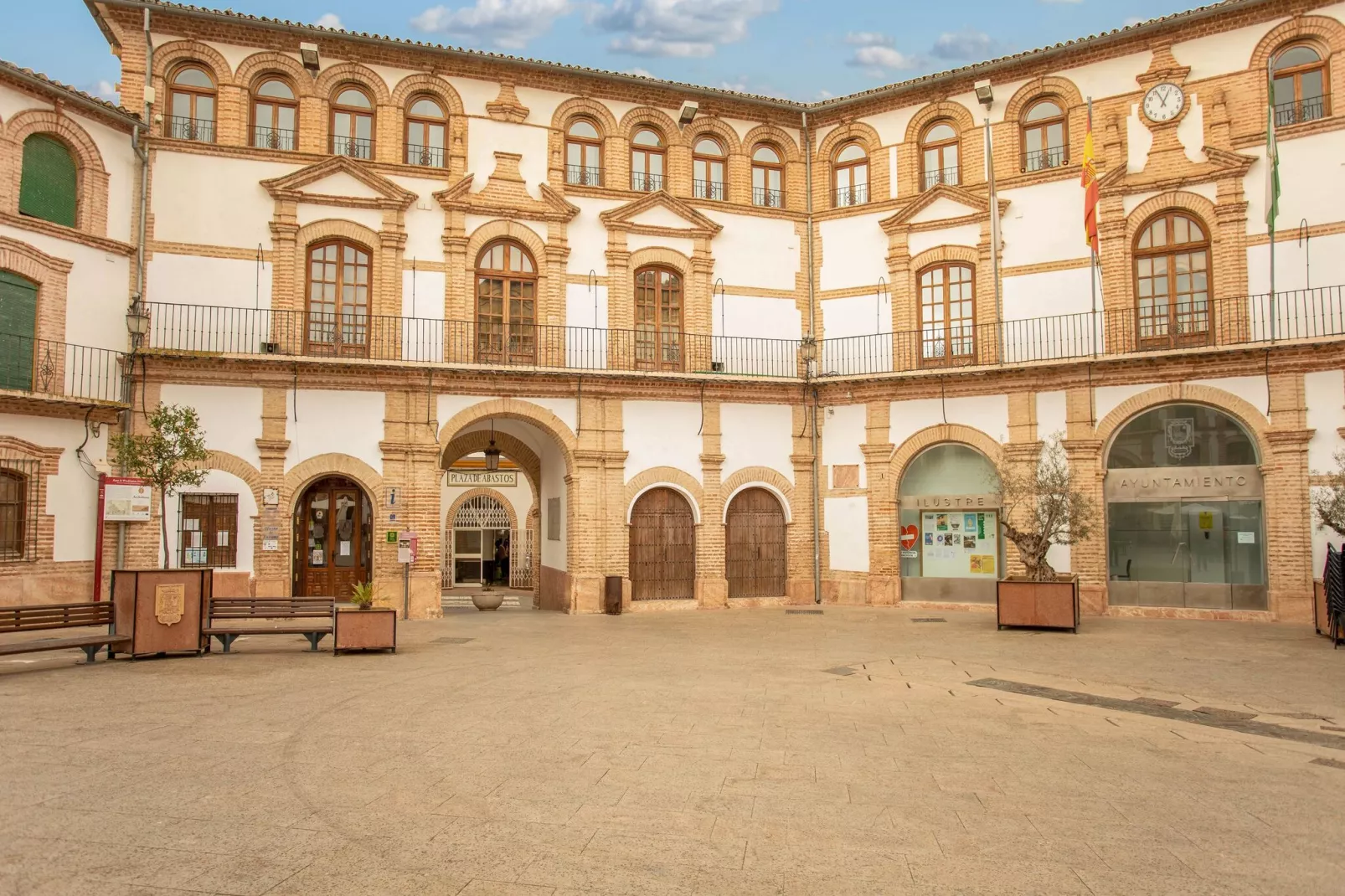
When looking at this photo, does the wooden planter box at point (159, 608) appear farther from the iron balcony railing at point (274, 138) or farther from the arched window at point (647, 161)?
the arched window at point (647, 161)

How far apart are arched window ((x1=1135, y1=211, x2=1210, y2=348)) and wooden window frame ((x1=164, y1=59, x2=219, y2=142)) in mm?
17968

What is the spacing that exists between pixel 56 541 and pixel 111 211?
5.92 meters

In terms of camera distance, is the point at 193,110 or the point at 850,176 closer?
the point at 193,110

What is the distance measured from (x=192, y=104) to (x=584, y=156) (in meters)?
7.55

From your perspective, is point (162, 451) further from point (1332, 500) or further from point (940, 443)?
point (1332, 500)

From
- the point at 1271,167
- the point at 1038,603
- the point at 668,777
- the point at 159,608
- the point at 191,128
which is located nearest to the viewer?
the point at 668,777

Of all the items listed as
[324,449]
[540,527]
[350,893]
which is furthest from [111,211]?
[350,893]

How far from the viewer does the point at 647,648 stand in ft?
45.5

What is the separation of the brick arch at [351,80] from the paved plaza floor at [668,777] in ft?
39.2

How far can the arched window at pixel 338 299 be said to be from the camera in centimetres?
1864

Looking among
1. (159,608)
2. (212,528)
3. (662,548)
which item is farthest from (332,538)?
(159,608)

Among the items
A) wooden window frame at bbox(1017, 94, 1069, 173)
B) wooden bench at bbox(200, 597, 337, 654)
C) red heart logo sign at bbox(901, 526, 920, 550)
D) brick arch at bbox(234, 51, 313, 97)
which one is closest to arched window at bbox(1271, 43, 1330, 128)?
wooden window frame at bbox(1017, 94, 1069, 173)

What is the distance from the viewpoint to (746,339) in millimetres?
21141

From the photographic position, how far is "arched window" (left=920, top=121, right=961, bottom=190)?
20.9 metres
